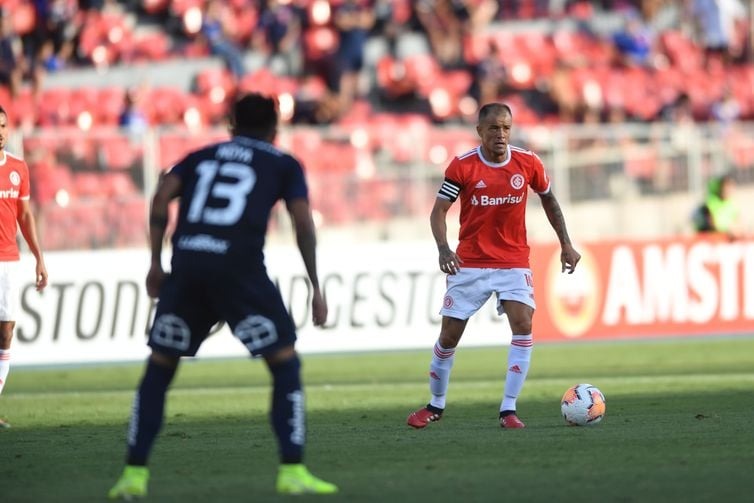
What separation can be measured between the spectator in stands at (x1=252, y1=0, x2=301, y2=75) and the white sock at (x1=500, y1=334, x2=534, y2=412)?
16.3 meters

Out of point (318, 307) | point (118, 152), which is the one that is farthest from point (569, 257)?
point (118, 152)

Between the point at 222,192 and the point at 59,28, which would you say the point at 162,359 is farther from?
the point at 59,28

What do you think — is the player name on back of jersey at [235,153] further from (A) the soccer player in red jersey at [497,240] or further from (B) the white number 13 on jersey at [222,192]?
(A) the soccer player in red jersey at [497,240]

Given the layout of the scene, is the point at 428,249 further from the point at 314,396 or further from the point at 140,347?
the point at 314,396

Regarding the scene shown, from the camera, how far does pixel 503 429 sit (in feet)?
34.5

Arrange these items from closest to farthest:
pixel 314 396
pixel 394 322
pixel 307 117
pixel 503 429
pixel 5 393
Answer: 1. pixel 503 429
2. pixel 314 396
3. pixel 5 393
4. pixel 394 322
5. pixel 307 117

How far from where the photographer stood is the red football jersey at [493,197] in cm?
1077

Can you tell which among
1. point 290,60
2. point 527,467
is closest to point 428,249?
point 290,60

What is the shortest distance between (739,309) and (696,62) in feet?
36.7

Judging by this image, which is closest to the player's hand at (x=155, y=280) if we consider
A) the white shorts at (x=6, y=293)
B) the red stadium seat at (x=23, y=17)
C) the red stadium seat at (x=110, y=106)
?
the white shorts at (x=6, y=293)

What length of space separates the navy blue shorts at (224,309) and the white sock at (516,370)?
374cm

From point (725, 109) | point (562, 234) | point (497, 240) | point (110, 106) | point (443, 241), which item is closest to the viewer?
point (443, 241)

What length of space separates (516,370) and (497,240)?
1.00 metres

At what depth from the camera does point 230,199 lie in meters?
7.25
